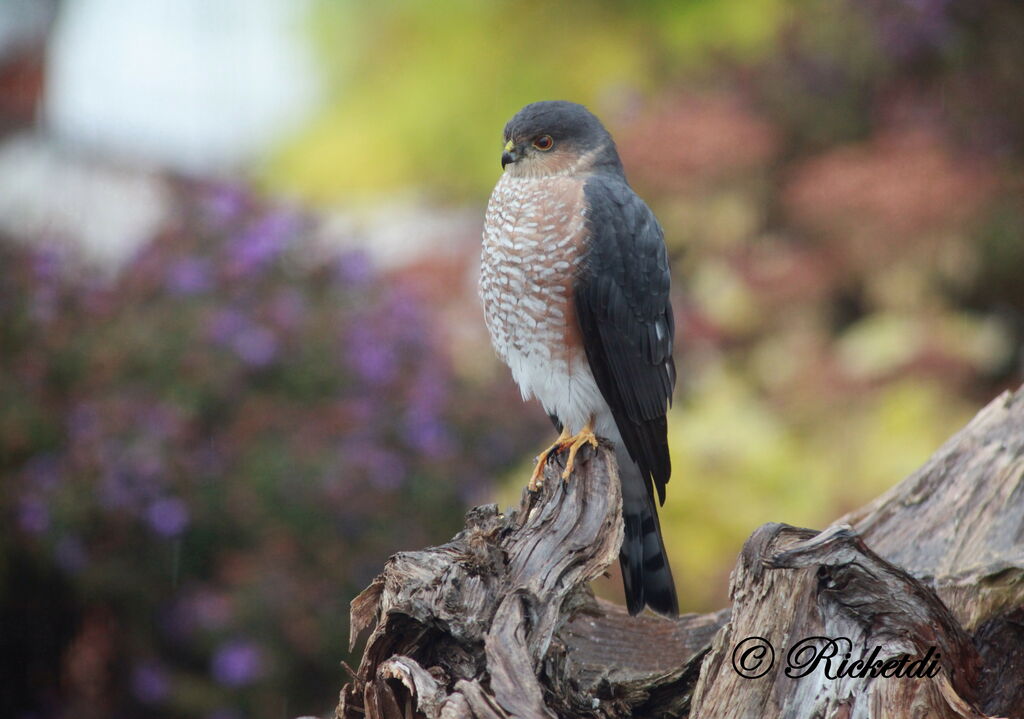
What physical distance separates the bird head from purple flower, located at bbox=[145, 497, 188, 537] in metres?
1.98

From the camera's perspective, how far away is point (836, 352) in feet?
20.2

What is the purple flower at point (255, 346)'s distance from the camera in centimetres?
434

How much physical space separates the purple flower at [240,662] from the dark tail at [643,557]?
1.71 m

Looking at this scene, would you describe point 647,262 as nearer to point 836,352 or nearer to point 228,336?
point 228,336

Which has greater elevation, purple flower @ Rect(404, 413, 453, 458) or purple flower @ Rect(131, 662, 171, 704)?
purple flower @ Rect(404, 413, 453, 458)

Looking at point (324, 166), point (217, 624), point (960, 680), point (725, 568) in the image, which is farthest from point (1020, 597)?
point (324, 166)

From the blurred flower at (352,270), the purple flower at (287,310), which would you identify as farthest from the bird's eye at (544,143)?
the blurred flower at (352,270)

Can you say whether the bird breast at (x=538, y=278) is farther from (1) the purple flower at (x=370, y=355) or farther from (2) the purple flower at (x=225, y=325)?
(2) the purple flower at (x=225, y=325)

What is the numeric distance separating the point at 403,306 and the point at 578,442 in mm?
2172

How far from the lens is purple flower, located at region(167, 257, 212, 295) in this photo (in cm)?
454

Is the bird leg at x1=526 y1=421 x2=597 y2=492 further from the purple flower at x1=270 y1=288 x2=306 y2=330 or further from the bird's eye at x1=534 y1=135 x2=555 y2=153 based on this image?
the purple flower at x1=270 y1=288 x2=306 y2=330

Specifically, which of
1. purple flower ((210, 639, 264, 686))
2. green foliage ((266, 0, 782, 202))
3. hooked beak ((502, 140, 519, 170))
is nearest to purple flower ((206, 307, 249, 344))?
purple flower ((210, 639, 264, 686))

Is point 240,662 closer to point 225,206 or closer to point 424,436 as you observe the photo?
point 424,436

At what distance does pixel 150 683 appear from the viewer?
421 centimetres
